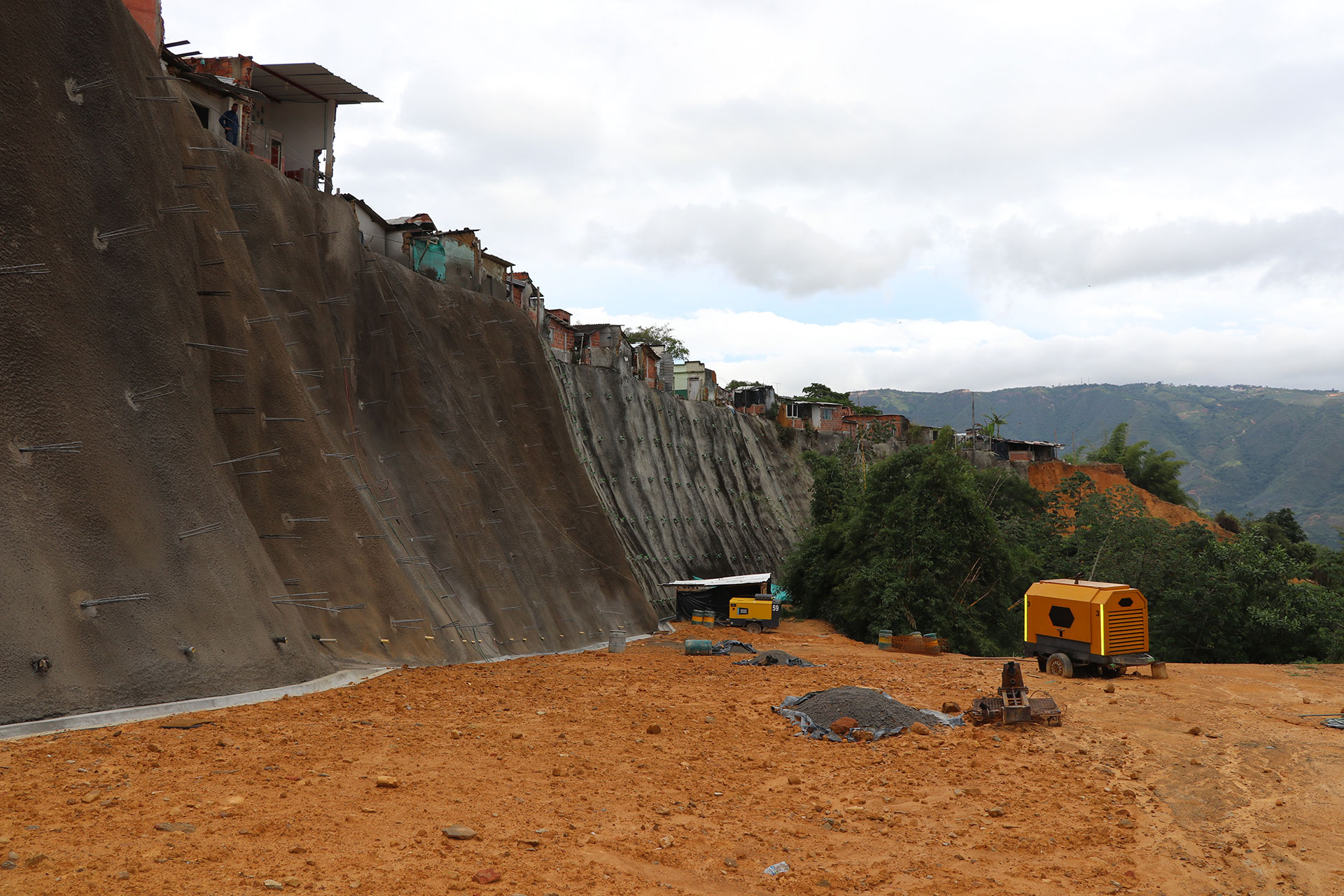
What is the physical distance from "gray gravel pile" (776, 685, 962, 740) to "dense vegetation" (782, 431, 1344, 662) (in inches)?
640

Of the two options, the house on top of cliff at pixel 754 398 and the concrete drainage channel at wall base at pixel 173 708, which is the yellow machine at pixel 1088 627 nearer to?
the concrete drainage channel at wall base at pixel 173 708

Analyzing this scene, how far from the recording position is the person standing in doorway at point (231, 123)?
67.8 ft

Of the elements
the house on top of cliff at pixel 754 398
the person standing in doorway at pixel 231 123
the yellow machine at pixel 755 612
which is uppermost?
the person standing in doorway at pixel 231 123

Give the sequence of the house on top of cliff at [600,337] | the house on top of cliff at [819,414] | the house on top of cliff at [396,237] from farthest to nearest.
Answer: the house on top of cliff at [819,414], the house on top of cliff at [600,337], the house on top of cliff at [396,237]

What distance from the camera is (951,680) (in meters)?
17.8

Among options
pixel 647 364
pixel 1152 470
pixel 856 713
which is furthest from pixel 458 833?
pixel 1152 470

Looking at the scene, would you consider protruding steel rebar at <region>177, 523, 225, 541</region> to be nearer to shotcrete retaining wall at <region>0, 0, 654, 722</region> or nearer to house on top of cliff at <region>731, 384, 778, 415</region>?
shotcrete retaining wall at <region>0, 0, 654, 722</region>

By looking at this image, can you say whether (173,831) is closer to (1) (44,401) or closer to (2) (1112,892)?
(1) (44,401)

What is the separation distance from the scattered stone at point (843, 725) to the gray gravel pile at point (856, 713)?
49 millimetres

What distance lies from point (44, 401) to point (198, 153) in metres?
6.58

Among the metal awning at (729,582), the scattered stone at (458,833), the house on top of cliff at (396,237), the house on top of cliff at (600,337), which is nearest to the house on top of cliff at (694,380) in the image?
the house on top of cliff at (600,337)

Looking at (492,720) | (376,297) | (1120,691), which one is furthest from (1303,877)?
(376,297)

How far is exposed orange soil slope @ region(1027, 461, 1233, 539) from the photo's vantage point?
197 ft

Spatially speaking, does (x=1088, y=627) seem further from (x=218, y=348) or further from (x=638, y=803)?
(x=218, y=348)
